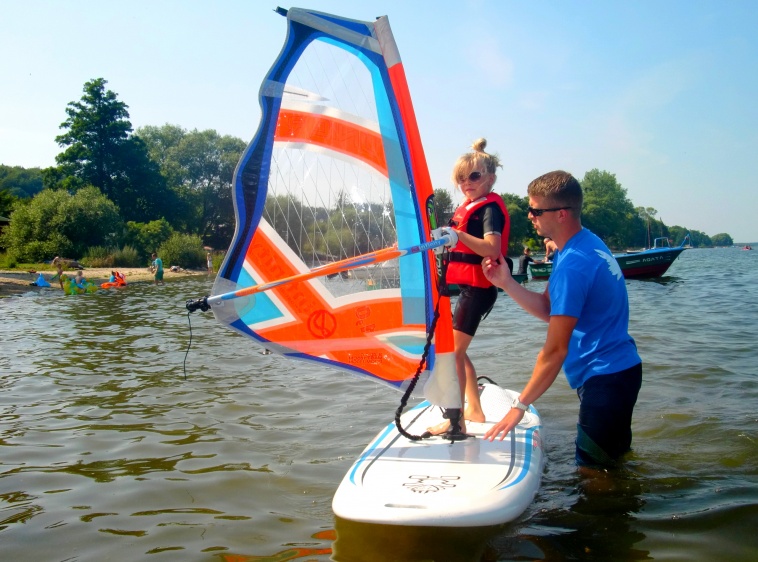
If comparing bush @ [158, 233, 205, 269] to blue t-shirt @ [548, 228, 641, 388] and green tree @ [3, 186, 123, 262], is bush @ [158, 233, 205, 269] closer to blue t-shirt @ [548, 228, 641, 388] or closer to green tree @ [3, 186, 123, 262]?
green tree @ [3, 186, 123, 262]

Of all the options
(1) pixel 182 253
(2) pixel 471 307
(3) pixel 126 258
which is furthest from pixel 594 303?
(1) pixel 182 253

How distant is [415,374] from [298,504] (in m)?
1.07

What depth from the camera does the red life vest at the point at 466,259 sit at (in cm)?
390

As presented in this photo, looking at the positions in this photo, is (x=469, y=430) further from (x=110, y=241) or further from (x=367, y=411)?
(x=110, y=241)

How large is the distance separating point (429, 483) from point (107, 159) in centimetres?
5551

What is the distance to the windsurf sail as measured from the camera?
3.60 metres

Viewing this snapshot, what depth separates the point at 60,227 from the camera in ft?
118

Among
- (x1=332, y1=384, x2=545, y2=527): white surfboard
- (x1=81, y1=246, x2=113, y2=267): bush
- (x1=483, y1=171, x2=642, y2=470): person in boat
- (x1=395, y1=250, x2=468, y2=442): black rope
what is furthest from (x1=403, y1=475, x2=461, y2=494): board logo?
(x1=81, y1=246, x2=113, y2=267): bush

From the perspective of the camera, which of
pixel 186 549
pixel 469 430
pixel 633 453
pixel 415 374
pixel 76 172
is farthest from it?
pixel 76 172

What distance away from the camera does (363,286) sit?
3869 mm

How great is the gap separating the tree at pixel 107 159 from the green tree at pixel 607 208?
62.4 m

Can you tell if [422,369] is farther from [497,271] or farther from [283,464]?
[283,464]

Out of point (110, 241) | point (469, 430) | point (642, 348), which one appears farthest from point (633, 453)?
point (110, 241)

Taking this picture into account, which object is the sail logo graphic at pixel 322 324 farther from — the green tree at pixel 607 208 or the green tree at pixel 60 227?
the green tree at pixel 607 208
